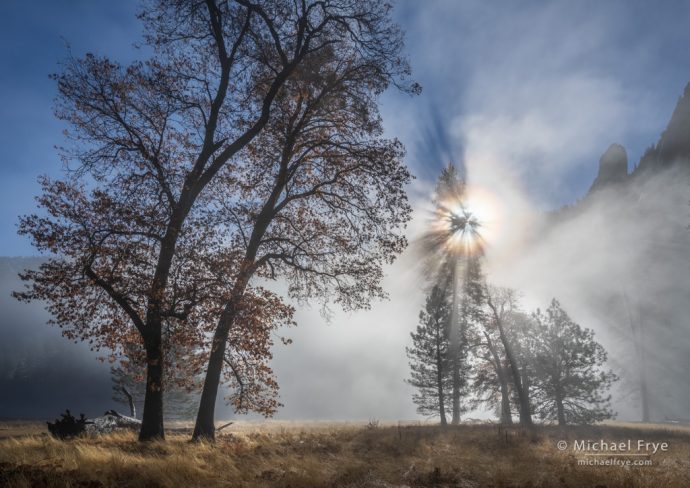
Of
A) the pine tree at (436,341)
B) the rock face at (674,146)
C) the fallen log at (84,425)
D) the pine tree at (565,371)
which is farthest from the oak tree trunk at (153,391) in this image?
the rock face at (674,146)

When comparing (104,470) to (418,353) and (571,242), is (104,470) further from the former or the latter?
(571,242)

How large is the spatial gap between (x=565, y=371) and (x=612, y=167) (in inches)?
4285

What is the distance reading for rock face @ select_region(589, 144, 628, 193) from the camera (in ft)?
326

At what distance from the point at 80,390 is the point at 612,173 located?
7695 inches

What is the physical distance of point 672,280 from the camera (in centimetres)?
6047

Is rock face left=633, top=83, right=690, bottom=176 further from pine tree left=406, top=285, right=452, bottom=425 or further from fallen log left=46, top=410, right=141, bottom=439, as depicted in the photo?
fallen log left=46, top=410, right=141, bottom=439

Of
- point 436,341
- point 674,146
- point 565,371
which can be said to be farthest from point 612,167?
point 436,341

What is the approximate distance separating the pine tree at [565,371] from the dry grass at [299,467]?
15.5 metres

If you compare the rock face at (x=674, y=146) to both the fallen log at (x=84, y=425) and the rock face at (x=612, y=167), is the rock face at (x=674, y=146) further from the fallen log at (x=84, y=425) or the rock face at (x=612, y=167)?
the fallen log at (x=84, y=425)

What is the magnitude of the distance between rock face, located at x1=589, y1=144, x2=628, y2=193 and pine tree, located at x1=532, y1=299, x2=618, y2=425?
324ft

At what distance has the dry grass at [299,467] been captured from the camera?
5.25 m

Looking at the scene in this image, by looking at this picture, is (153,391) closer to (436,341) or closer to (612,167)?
(436,341)

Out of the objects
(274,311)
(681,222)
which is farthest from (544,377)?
(681,222)

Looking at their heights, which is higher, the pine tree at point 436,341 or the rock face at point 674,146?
the rock face at point 674,146
